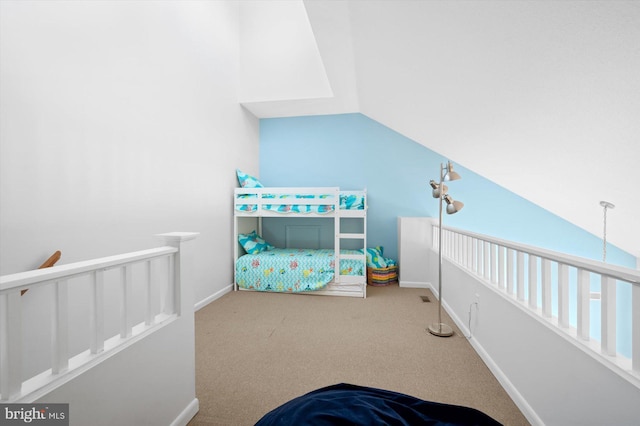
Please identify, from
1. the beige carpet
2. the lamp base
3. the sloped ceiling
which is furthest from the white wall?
the lamp base

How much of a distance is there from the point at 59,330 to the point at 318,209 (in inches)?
95.1

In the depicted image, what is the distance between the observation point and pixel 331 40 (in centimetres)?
225

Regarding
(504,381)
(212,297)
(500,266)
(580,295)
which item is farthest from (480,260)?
(212,297)

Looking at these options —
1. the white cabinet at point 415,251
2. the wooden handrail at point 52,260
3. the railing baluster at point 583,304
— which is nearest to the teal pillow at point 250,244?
the white cabinet at point 415,251

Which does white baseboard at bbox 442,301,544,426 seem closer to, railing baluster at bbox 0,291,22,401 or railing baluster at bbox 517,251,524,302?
railing baluster at bbox 517,251,524,302

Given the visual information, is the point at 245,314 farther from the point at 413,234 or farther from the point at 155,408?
the point at 413,234

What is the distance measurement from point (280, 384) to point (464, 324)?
1.48m

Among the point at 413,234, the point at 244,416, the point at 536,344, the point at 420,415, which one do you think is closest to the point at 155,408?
the point at 244,416

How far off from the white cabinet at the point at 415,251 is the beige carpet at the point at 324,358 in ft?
2.11

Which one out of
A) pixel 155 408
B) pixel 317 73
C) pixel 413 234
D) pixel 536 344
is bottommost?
pixel 155 408

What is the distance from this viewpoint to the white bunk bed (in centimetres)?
298

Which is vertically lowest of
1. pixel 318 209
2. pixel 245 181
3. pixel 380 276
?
pixel 380 276

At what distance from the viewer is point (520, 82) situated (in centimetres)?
146

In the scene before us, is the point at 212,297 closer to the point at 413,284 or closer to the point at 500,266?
the point at 413,284
